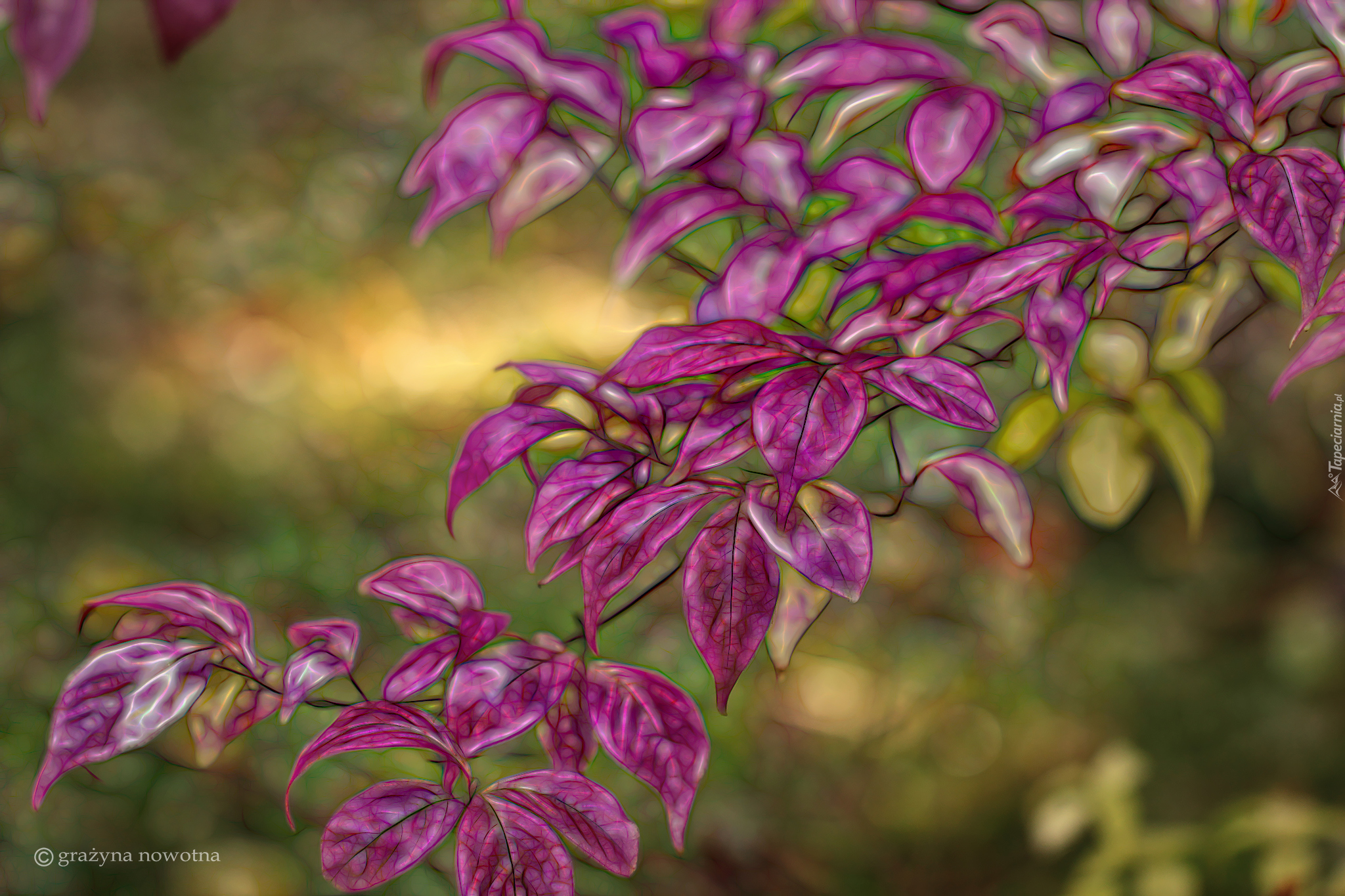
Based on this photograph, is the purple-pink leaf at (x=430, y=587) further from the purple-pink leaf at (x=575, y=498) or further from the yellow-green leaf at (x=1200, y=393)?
the yellow-green leaf at (x=1200, y=393)

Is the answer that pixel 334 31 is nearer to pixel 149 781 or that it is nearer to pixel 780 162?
pixel 780 162

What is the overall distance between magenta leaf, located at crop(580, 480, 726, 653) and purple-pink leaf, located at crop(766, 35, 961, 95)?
269mm

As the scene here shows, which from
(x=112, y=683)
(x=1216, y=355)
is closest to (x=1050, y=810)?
(x=1216, y=355)

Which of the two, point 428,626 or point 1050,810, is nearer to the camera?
point 428,626

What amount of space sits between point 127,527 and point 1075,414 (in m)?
0.69

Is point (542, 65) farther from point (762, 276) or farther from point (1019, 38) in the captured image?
point (1019, 38)

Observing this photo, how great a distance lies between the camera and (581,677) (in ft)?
1.70

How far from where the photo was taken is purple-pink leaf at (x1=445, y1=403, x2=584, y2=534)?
1.66 ft

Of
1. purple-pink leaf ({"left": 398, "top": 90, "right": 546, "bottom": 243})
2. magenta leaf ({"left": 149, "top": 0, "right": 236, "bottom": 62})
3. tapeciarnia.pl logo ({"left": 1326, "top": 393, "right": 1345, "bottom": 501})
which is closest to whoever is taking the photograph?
magenta leaf ({"left": 149, "top": 0, "right": 236, "bottom": 62})

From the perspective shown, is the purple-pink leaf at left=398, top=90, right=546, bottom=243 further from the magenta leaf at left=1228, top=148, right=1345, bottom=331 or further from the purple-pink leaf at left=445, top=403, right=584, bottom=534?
the magenta leaf at left=1228, top=148, right=1345, bottom=331

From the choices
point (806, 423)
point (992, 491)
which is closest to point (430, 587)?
point (806, 423)

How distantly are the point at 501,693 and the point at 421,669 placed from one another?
5 centimetres

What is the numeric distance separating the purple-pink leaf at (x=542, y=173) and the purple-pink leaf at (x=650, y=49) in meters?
0.06

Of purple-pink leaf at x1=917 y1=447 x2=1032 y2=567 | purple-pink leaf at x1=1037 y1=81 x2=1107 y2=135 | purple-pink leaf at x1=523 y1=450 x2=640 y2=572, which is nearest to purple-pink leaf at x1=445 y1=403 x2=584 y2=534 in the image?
purple-pink leaf at x1=523 y1=450 x2=640 y2=572
